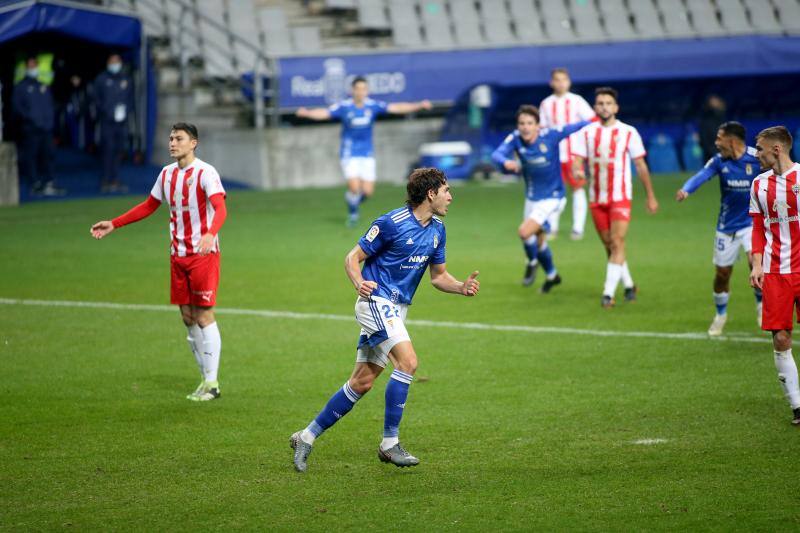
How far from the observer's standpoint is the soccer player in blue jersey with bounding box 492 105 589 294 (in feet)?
47.6

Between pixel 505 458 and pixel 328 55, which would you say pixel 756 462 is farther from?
pixel 328 55

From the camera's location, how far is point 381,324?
291 inches

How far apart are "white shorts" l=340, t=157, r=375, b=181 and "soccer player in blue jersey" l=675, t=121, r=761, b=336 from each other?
9533mm

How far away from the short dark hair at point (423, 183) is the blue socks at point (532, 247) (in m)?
7.42

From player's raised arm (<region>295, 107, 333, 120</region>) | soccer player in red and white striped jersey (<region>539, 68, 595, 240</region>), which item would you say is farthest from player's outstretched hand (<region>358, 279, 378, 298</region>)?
player's raised arm (<region>295, 107, 333, 120</region>)

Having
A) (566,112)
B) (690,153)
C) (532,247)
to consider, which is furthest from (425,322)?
(690,153)

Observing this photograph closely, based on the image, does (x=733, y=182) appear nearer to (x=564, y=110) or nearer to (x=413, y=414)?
(x=413, y=414)

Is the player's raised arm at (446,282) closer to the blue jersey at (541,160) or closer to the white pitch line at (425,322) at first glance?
the white pitch line at (425,322)

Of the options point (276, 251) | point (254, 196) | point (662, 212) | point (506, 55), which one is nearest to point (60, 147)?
point (254, 196)

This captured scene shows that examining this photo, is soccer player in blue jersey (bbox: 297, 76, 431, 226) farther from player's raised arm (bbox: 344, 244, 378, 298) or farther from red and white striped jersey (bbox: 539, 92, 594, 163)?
player's raised arm (bbox: 344, 244, 378, 298)

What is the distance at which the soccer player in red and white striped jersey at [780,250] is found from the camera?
8.29 m

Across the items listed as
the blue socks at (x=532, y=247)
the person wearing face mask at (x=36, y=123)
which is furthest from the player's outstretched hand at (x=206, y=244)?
the person wearing face mask at (x=36, y=123)

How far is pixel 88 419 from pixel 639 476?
162 inches

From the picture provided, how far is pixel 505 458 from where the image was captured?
300 inches
